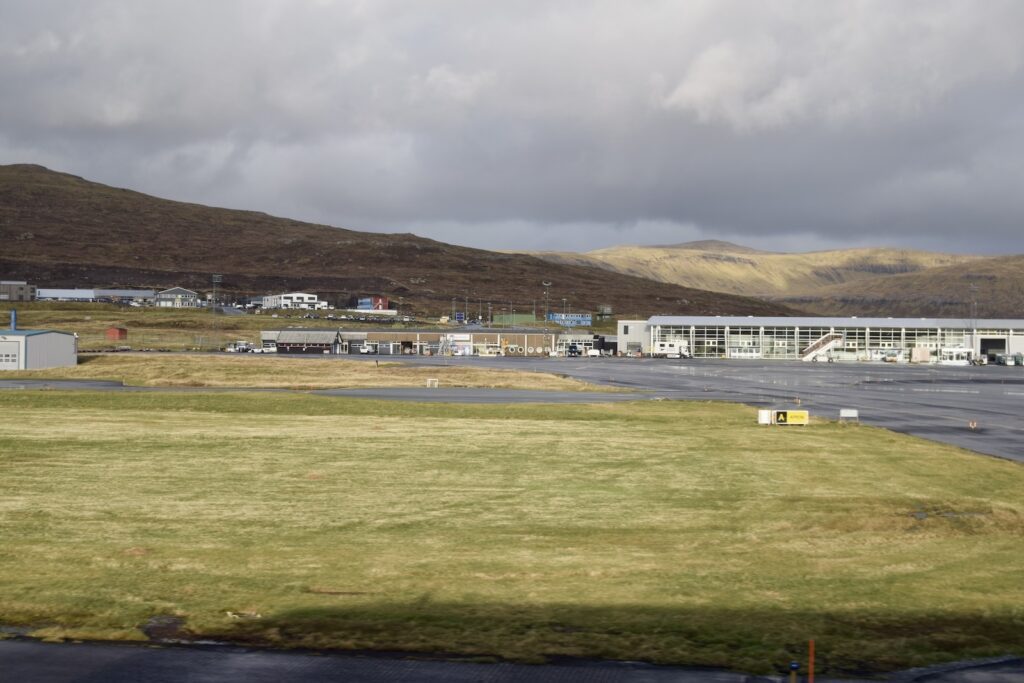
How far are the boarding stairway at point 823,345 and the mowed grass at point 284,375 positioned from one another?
303 ft

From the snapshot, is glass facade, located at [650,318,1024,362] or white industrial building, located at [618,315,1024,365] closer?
white industrial building, located at [618,315,1024,365]

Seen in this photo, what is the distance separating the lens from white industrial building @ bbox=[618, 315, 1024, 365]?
7234 inches

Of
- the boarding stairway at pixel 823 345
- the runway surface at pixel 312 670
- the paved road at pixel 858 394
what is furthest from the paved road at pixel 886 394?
the boarding stairway at pixel 823 345

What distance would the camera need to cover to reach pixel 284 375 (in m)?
105

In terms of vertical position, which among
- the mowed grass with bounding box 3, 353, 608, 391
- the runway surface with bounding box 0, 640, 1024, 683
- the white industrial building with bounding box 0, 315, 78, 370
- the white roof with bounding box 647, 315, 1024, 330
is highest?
the white roof with bounding box 647, 315, 1024, 330

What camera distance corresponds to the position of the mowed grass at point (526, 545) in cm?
1931

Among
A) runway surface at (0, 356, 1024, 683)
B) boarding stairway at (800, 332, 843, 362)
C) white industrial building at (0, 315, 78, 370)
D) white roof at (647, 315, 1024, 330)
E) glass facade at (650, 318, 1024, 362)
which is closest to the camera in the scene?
runway surface at (0, 356, 1024, 683)

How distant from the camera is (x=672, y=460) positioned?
4303 cm

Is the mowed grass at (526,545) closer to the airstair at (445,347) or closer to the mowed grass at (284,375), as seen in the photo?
the mowed grass at (284,375)

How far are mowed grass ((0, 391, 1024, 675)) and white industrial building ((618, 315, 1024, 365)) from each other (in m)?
143

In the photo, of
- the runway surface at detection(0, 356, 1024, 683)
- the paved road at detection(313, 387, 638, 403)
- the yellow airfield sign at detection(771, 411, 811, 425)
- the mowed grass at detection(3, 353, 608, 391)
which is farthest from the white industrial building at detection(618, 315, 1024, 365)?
the yellow airfield sign at detection(771, 411, 811, 425)

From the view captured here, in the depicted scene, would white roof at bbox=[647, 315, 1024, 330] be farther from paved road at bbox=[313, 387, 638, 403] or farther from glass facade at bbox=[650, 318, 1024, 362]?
paved road at bbox=[313, 387, 638, 403]

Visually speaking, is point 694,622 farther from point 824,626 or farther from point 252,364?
point 252,364

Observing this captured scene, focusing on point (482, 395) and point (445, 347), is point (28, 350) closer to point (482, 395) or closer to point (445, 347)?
point (482, 395)
